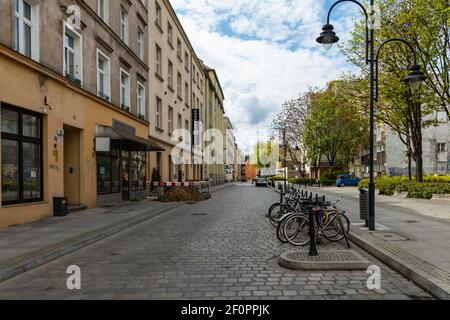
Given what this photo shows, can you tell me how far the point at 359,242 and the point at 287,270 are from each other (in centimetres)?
286

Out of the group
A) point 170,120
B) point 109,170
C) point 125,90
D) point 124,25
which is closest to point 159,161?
point 170,120

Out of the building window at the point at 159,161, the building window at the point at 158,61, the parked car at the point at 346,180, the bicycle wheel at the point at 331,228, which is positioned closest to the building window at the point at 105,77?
the building window at the point at 159,161

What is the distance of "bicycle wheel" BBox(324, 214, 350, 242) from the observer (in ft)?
26.8

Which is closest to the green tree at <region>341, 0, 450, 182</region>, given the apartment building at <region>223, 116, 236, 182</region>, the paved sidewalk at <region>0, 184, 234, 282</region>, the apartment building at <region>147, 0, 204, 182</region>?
the apartment building at <region>147, 0, 204, 182</region>

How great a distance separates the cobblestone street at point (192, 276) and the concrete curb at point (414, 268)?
0.13 metres

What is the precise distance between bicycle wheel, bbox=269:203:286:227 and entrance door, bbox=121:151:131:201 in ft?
32.7

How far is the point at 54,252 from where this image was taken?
6906 millimetres

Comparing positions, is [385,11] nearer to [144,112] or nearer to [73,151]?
[144,112]

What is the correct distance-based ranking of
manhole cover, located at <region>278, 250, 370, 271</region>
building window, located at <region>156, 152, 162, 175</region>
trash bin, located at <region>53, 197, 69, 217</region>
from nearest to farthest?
manhole cover, located at <region>278, 250, 370, 271</region>, trash bin, located at <region>53, 197, 69, 217</region>, building window, located at <region>156, 152, 162, 175</region>

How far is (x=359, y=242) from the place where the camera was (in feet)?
26.2

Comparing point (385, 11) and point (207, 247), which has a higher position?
point (385, 11)

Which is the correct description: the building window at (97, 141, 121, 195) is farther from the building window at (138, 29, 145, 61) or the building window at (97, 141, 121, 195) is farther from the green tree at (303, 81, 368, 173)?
the green tree at (303, 81, 368, 173)

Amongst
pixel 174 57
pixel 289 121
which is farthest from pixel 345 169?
pixel 174 57

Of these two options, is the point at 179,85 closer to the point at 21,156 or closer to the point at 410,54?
the point at 410,54
